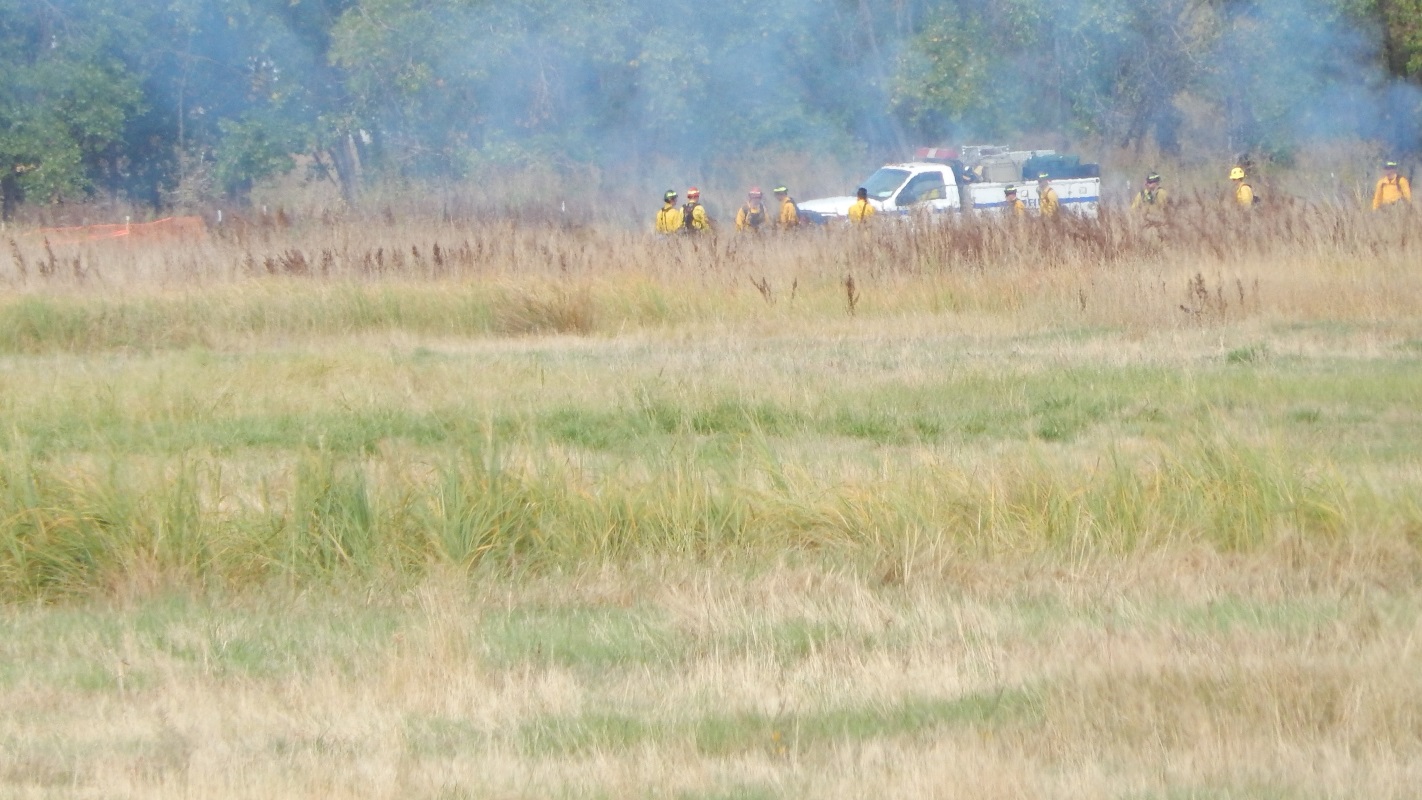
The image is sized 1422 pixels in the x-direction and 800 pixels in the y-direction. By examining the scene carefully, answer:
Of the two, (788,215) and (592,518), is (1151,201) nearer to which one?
(788,215)

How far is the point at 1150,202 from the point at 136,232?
13788 millimetres

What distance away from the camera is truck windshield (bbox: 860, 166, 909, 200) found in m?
27.9

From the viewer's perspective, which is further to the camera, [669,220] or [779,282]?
[669,220]

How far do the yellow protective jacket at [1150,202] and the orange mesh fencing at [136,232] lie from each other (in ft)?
38.7

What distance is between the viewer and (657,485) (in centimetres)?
788

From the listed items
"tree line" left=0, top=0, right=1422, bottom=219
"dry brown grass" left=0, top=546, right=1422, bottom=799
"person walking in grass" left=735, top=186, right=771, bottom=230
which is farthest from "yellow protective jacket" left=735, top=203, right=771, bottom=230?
"dry brown grass" left=0, top=546, right=1422, bottom=799

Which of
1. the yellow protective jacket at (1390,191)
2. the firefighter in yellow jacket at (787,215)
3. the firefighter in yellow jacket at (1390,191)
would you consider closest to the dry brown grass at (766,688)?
the firefighter in yellow jacket at (1390,191)

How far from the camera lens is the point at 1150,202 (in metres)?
21.7

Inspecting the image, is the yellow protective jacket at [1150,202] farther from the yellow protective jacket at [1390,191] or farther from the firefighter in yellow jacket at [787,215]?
the firefighter in yellow jacket at [787,215]

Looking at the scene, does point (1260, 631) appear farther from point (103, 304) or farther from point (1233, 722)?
point (103, 304)

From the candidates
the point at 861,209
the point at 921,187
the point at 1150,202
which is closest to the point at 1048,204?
the point at 1150,202

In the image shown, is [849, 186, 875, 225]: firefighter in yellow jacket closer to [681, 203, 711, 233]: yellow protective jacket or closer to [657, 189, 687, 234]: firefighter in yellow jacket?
[681, 203, 711, 233]: yellow protective jacket

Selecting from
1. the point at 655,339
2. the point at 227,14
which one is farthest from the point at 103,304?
the point at 227,14

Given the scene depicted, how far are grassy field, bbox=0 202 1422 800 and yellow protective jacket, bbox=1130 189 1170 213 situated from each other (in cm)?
483
